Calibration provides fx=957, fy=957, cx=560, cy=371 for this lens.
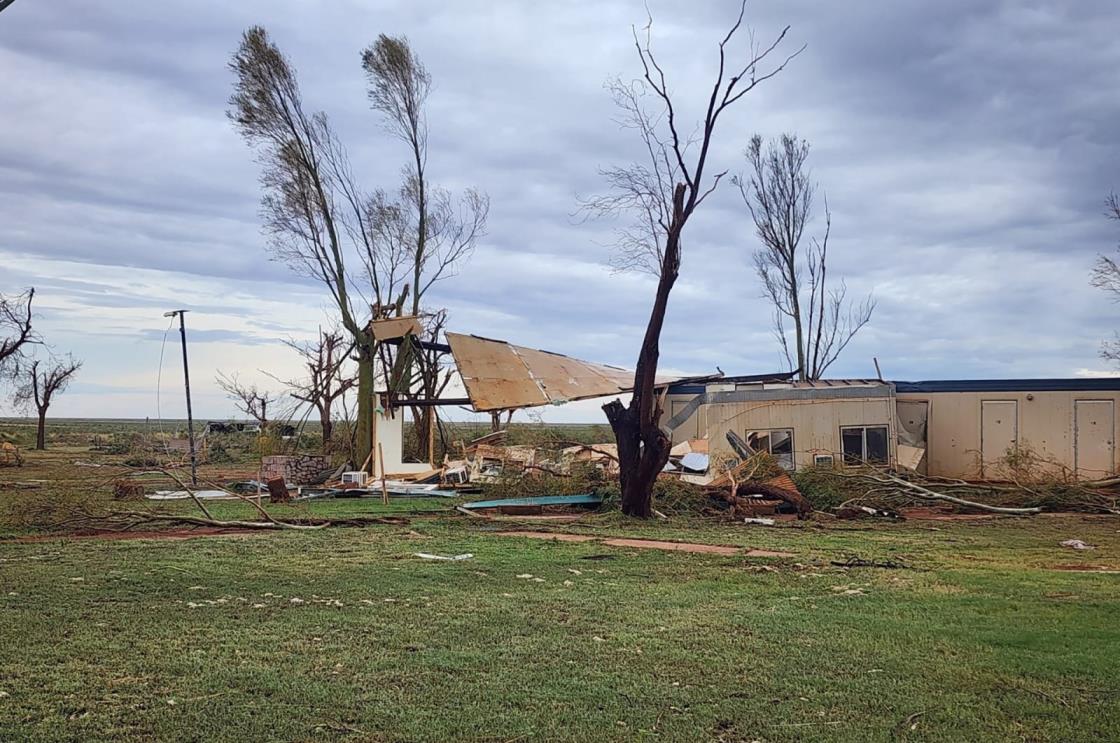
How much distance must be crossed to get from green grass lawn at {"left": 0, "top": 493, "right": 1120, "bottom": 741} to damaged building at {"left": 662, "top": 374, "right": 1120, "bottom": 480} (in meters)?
11.6

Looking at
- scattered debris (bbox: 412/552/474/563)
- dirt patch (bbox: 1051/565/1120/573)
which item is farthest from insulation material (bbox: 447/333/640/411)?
dirt patch (bbox: 1051/565/1120/573)

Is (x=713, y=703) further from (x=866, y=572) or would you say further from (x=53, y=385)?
(x=53, y=385)

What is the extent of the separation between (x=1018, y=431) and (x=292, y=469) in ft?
55.7

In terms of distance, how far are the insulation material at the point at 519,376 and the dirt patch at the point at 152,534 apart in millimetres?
9291

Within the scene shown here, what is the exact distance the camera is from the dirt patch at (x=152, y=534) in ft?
38.9

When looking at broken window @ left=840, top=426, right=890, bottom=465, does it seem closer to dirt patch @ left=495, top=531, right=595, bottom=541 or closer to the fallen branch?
the fallen branch

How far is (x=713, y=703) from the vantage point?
4762 mm

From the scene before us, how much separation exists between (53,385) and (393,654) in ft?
149

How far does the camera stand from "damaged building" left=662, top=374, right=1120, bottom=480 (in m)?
21.5

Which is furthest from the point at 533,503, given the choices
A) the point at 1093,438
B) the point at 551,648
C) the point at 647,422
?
the point at 1093,438

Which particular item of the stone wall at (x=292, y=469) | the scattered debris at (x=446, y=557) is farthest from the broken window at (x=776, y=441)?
the scattered debris at (x=446, y=557)

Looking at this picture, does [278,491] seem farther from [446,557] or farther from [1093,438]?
[1093,438]

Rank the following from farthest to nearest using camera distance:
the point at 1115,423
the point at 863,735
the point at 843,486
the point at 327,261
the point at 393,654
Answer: the point at 327,261 → the point at 1115,423 → the point at 843,486 → the point at 393,654 → the point at 863,735

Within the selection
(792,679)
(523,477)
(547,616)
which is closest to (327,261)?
(523,477)
